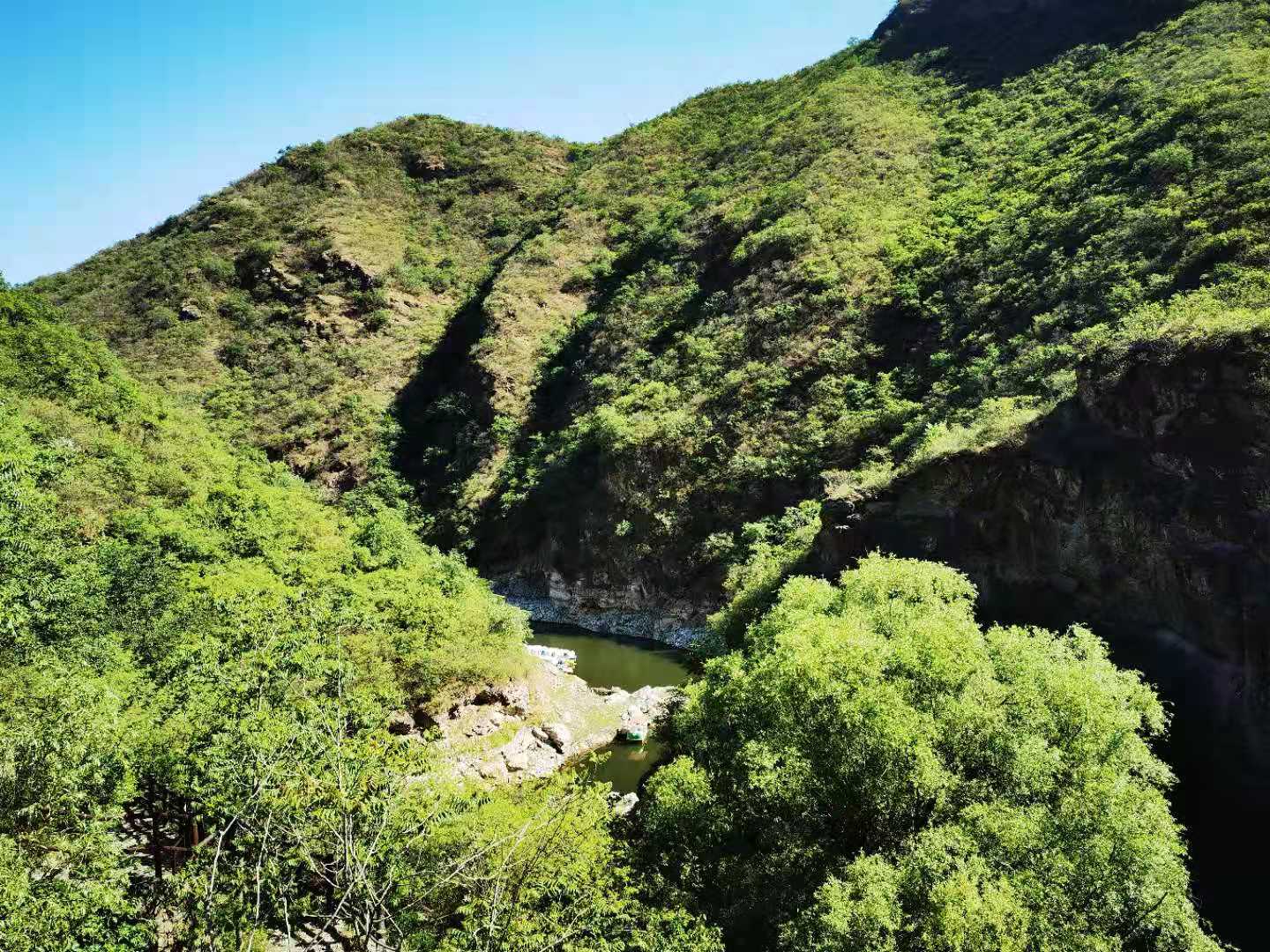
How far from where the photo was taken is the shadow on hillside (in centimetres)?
6116

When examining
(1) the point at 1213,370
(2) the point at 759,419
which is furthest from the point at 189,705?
(2) the point at 759,419

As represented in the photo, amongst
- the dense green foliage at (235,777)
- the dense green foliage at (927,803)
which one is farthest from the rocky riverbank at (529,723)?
the dense green foliage at (927,803)

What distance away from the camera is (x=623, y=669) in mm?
40469

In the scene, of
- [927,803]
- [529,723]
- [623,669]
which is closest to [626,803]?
[529,723]

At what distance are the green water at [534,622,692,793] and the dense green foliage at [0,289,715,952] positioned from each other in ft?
23.5

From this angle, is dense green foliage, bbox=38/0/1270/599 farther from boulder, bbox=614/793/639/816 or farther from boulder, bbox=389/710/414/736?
boulder, bbox=389/710/414/736

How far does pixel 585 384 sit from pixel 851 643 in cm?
4983

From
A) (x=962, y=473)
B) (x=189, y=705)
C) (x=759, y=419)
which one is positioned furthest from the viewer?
(x=759, y=419)

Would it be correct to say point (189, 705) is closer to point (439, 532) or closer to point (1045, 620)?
point (1045, 620)

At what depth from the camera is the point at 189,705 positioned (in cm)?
1545

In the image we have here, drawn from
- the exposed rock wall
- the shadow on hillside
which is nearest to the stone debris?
the exposed rock wall

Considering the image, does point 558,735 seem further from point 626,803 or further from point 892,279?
point 892,279

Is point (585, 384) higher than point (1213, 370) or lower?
higher

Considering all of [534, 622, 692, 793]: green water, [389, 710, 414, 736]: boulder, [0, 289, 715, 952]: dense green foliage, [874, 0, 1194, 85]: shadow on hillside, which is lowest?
[534, 622, 692, 793]: green water
